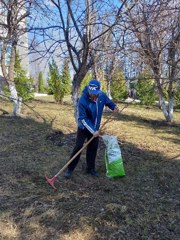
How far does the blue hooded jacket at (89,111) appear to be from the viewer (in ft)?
11.8

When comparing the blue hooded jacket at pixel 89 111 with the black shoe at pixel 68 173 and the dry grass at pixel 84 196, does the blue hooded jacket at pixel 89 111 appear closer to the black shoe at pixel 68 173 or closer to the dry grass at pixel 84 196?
the black shoe at pixel 68 173

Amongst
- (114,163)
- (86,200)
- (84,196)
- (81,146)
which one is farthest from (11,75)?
(86,200)

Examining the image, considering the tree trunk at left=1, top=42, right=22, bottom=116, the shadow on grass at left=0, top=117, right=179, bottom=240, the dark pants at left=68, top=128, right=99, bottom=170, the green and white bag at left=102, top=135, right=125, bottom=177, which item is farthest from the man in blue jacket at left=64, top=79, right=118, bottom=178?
the tree trunk at left=1, top=42, right=22, bottom=116

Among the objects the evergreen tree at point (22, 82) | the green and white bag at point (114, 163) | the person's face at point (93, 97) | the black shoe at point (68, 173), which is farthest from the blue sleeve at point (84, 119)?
the evergreen tree at point (22, 82)

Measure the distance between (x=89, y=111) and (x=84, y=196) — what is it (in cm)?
115

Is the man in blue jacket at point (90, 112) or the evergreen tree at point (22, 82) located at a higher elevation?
the evergreen tree at point (22, 82)

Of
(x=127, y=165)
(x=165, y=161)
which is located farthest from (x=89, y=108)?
(x=165, y=161)

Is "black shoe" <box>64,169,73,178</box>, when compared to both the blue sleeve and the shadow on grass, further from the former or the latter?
the blue sleeve

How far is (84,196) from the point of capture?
3254 millimetres

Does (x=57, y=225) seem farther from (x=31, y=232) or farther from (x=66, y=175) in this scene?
(x=66, y=175)

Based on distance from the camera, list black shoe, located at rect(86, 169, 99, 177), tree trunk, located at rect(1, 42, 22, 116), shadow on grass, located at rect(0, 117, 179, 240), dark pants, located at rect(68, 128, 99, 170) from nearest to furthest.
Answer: shadow on grass, located at rect(0, 117, 179, 240), dark pants, located at rect(68, 128, 99, 170), black shoe, located at rect(86, 169, 99, 177), tree trunk, located at rect(1, 42, 22, 116)

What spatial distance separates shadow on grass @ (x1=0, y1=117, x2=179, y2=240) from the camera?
258cm

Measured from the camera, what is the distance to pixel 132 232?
2580 millimetres

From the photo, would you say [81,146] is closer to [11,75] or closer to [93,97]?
[93,97]
